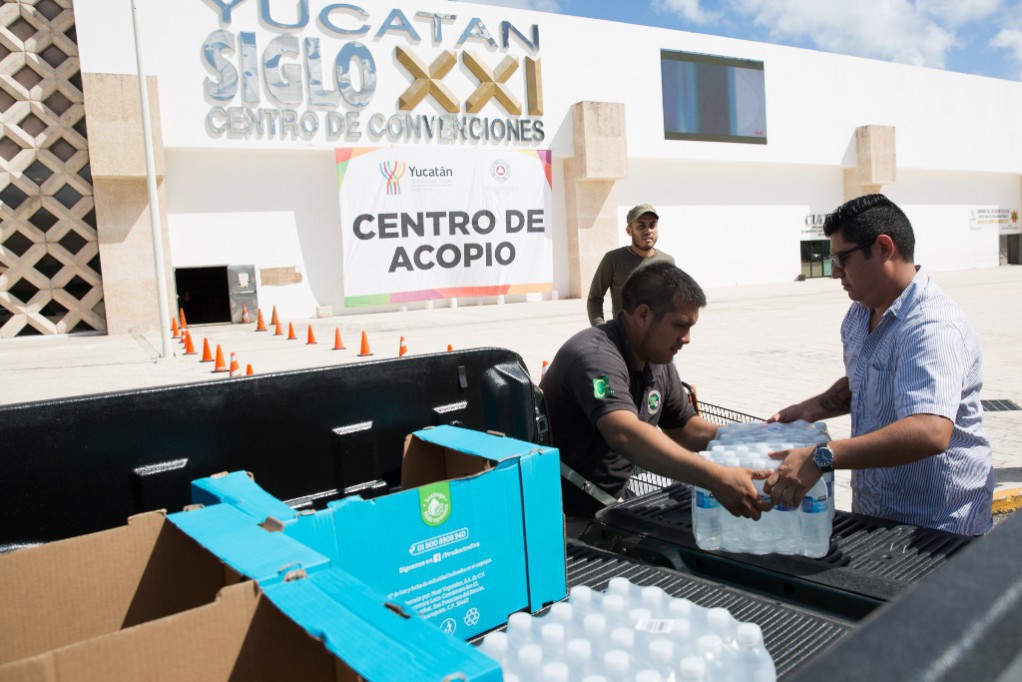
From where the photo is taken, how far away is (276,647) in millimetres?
1148

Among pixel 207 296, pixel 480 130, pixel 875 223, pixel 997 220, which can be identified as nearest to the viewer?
Result: pixel 875 223

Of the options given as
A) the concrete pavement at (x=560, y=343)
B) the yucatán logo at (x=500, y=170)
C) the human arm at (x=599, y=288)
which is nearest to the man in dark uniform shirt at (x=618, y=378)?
the concrete pavement at (x=560, y=343)

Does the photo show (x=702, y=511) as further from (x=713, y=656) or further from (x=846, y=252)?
(x=846, y=252)

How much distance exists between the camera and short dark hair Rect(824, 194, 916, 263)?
2680mm

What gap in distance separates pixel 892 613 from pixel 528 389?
6.96ft

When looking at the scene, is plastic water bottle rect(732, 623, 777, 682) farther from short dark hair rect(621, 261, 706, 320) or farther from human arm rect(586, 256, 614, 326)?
human arm rect(586, 256, 614, 326)

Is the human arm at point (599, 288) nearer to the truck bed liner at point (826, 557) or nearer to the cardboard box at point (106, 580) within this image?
the truck bed liner at point (826, 557)

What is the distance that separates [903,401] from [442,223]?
19.8 meters

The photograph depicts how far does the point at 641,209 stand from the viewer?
20.2 feet

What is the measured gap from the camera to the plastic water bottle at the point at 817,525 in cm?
222

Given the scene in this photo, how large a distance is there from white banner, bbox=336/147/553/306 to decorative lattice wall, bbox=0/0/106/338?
6.23 metres

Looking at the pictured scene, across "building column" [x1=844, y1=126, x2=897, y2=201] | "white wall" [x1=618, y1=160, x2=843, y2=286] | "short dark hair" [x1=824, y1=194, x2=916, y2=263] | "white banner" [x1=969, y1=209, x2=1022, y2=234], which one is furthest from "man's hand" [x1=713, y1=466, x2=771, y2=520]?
"white banner" [x1=969, y1=209, x2=1022, y2=234]

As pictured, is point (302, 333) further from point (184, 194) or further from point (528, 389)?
point (528, 389)

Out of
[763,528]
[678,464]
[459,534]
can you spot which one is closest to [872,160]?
[763,528]
